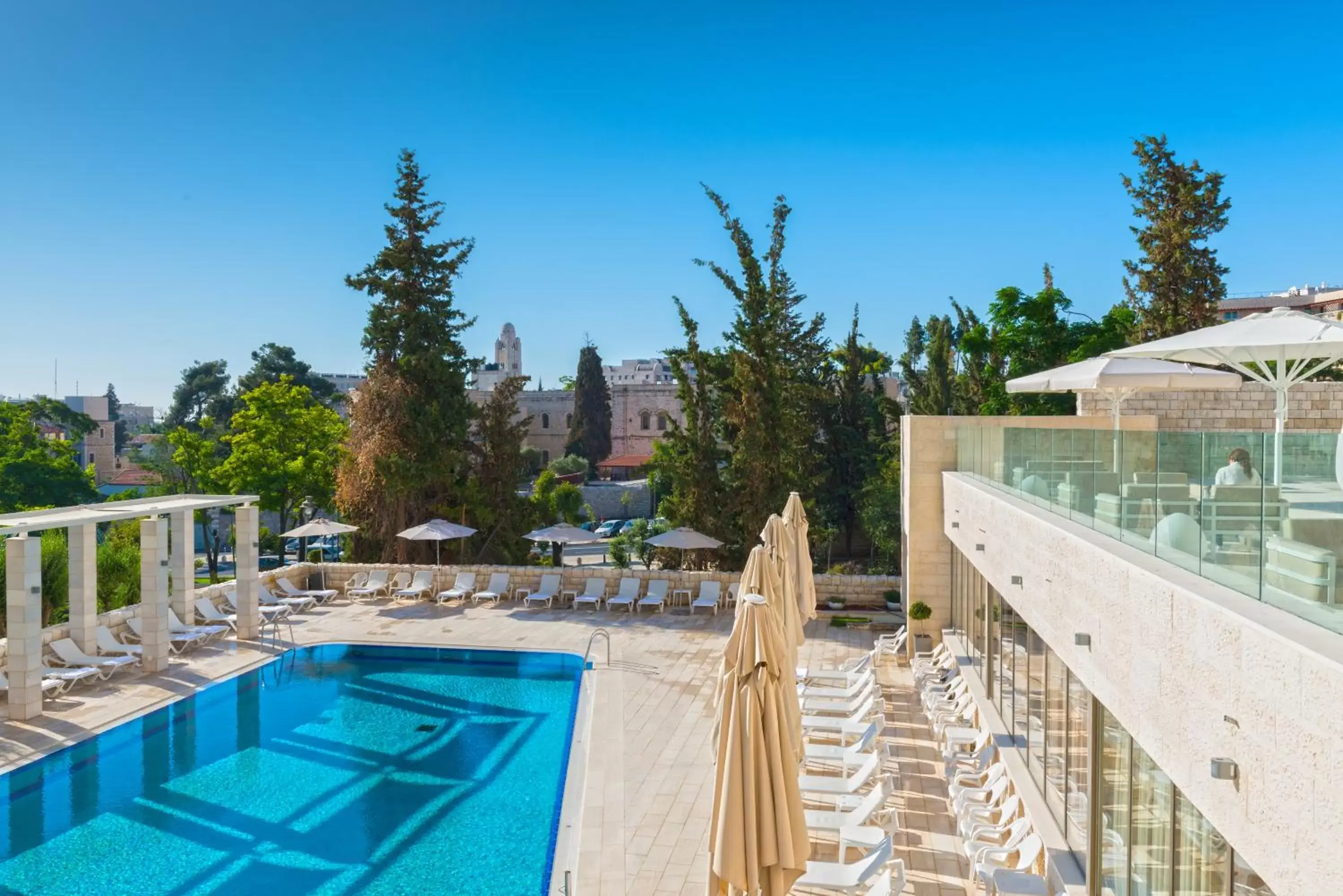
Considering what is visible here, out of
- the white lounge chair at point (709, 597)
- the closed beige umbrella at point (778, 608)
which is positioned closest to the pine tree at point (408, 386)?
the white lounge chair at point (709, 597)

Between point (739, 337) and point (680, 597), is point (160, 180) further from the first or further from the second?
point (680, 597)

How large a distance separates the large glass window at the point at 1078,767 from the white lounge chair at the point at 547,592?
598 inches

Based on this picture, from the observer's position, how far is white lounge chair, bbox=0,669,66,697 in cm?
1384

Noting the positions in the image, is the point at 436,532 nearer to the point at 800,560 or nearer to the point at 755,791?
the point at 800,560

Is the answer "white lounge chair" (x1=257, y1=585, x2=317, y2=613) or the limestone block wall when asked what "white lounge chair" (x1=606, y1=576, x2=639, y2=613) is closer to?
"white lounge chair" (x1=257, y1=585, x2=317, y2=613)

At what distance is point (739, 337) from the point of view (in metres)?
24.5

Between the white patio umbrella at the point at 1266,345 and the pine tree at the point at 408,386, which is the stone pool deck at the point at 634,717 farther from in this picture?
the pine tree at the point at 408,386

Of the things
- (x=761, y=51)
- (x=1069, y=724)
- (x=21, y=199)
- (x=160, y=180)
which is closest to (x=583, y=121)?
(x=761, y=51)

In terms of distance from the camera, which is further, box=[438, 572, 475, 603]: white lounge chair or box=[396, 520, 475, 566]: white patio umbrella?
box=[396, 520, 475, 566]: white patio umbrella

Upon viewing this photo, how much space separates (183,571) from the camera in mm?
17625

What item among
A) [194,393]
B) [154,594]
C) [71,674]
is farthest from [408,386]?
[194,393]

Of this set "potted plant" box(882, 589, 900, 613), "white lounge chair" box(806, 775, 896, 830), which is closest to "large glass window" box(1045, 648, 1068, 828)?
"white lounge chair" box(806, 775, 896, 830)

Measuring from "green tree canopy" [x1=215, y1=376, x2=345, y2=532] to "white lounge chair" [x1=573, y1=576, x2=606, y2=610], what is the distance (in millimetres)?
14382

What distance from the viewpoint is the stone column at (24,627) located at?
12883mm
